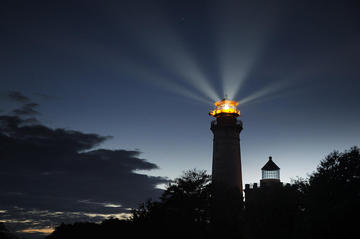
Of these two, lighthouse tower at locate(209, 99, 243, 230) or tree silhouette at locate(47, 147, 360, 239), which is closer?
tree silhouette at locate(47, 147, 360, 239)

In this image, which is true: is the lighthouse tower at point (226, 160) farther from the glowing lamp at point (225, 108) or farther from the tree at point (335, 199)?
the tree at point (335, 199)

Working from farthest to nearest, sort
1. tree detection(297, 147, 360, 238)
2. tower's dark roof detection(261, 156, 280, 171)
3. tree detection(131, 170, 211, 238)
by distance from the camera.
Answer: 1. tower's dark roof detection(261, 156, 280, 171)
2. tree detection(131, 170, 211, 238)
3. tree detection(297, 147, 360, 238)

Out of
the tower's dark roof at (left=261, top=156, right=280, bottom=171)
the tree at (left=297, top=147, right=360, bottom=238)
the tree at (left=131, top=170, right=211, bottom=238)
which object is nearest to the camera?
the tree at (left=297, top=147, right=360, bottom=238)

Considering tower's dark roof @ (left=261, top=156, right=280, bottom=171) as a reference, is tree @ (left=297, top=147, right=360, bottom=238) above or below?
below

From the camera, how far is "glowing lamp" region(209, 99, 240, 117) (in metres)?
55.2

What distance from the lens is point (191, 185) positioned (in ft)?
176

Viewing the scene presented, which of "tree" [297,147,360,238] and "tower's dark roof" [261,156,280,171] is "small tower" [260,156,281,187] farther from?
"tree" [297,147,360,238]

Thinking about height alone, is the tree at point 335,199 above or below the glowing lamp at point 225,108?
below

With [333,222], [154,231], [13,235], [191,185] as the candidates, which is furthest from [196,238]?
[13,235]

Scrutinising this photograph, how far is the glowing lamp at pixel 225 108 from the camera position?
55.2 meters

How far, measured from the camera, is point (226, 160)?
2117 inches

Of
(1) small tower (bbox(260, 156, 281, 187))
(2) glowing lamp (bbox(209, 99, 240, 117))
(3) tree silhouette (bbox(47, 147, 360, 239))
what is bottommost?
(3) tree silhouette (bbox(47, 147, 360, 239))

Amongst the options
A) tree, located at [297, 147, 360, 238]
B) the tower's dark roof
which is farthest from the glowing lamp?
tree, located at [297, 147, 360, 238]

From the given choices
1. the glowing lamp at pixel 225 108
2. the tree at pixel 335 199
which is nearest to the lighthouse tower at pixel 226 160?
the glowing lamp at pixel 225 108
